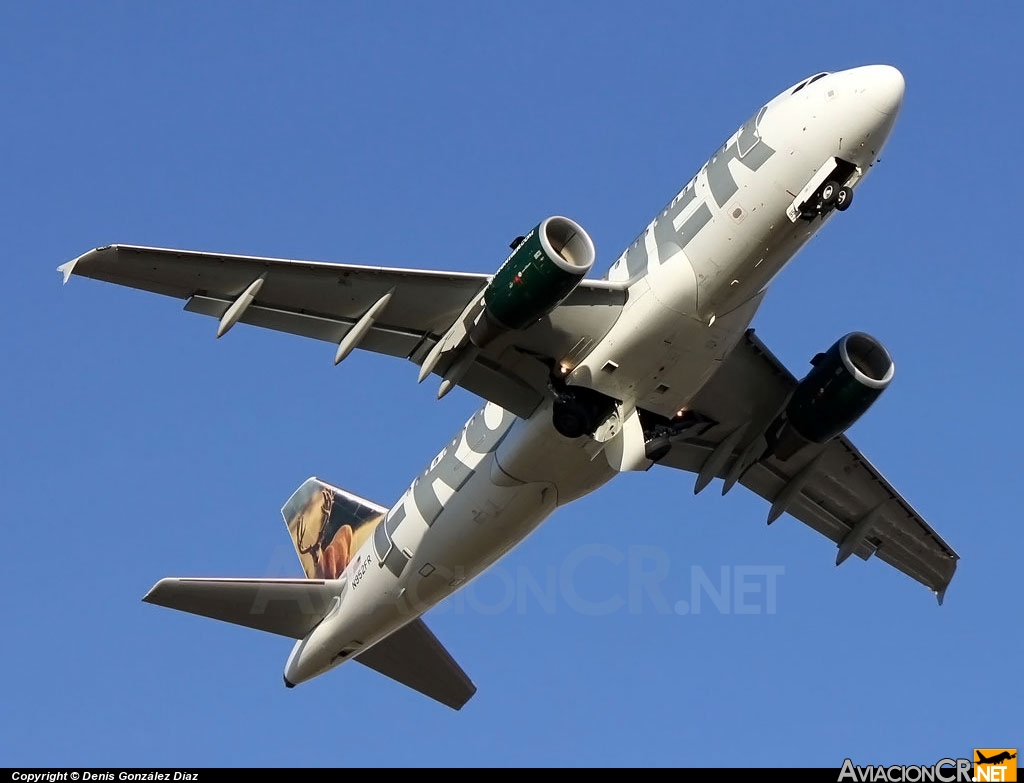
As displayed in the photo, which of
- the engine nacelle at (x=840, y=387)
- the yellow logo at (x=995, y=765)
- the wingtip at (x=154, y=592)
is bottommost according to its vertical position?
the yellow logo at (x=995, y=765)

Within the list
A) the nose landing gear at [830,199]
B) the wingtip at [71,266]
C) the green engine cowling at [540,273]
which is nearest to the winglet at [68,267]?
the wingtip at [71,266]

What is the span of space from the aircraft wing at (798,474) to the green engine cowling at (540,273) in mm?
5557

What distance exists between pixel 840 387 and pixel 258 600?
13408 millimetres

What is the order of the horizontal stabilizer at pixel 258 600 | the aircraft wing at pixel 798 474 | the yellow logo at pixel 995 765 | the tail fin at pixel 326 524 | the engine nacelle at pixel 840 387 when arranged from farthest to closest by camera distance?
the tail fin at pixel 326 524
the horizontal stabilizer at pixel 258 600
the aircraft wing at pixel 798 474
the engine nacelle at pixel 840 387
the yellow logo at pixel 995 765

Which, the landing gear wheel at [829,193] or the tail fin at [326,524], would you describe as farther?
the tail fin at [326,524]

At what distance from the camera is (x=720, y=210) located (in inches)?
1126

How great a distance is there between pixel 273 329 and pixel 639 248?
22.8 feet

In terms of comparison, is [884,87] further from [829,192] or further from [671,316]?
[671,316]

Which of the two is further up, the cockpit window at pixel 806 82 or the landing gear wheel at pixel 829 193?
the cockpit window at pixel 806 82

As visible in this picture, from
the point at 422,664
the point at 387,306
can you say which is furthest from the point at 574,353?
the point at 422,664

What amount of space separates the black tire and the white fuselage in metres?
0.34

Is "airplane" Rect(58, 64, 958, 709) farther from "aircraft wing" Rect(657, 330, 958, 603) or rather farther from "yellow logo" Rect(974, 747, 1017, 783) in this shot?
"yellow logo" Rect(974, 747, 1017, 783)

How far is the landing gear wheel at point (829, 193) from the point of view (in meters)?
28.0

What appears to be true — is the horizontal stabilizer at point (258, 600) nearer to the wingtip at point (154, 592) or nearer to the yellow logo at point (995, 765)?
the wingtip at point (154, 592)
